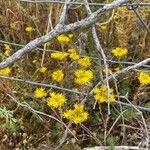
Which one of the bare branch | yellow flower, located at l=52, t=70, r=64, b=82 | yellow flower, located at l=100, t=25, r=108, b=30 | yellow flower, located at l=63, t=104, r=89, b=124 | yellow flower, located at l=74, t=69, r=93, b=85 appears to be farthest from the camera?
yellow flower, located at l=100, t=25, r=108, b=30

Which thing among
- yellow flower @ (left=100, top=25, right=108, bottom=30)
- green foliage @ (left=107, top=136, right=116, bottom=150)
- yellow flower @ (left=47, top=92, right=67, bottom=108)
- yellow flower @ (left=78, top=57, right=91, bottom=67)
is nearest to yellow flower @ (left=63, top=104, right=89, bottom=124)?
yellow flower @ (left=47, top=92, right=67, bottom=108)

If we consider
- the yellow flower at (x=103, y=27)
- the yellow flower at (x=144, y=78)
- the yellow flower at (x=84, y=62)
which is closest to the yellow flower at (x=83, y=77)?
the yellow flower at (x=84, y=62)

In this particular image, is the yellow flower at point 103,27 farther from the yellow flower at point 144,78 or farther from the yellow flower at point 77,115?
the yellow flower at point 77,115

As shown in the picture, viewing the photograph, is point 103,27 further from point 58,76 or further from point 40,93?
point 40,93

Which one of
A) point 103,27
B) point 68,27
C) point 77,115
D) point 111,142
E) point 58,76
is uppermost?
point 68,27

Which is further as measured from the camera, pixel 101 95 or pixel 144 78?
pixel 144 78

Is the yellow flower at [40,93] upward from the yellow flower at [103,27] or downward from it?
downward

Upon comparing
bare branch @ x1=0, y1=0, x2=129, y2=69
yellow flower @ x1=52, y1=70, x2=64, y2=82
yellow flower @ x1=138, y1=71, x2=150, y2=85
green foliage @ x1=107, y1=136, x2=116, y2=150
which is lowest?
green foliage @ x1=107, y1=136, x2=116, y2=150

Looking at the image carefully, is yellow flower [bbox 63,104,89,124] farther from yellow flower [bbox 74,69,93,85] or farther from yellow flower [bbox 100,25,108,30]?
yellow flower [bbox 100,25,108,30]

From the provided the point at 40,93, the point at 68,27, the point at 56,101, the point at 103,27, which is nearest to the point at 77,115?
the point at 56,101

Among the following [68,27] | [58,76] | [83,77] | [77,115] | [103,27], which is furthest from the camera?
[103,27]

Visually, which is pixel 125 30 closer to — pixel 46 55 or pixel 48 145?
pixel 46 55

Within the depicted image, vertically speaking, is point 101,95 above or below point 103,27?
below
